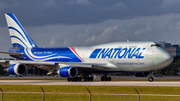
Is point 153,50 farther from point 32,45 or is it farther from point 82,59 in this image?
point 32,45

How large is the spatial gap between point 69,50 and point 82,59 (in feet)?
11.2

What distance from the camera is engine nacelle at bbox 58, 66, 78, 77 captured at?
4412 centimetres

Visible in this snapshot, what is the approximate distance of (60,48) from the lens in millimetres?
53188

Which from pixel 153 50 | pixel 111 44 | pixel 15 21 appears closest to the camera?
pixel 153 50

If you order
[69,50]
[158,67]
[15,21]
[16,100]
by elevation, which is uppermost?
[15,21]

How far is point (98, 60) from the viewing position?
4803 cm

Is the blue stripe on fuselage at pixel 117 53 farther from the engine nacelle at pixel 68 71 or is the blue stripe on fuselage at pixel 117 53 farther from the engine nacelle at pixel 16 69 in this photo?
the engine nacelle at pixel 16 69

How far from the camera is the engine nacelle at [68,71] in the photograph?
44.1 m

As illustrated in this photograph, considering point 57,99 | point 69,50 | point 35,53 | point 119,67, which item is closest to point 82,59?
point 69,50

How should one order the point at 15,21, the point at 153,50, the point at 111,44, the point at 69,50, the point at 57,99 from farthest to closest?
the point at 15,21
the point at 69,50
the point at 111,44
the point at 153,50
the point at 57,99

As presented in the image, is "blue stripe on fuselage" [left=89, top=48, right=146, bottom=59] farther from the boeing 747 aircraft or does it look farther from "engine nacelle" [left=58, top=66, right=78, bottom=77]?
"engine nacelle" [left=58, top=66, right=78, bottom=77]

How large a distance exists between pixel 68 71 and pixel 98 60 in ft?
20.7

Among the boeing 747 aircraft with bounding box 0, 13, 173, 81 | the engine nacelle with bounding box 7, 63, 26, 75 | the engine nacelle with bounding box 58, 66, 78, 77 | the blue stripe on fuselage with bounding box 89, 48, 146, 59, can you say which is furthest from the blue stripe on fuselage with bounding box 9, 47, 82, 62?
the engine nacelle with bounding box 7, 63, 26, 75

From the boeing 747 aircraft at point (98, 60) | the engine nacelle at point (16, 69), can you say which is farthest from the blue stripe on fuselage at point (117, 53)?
the engine nacelle at point (16, 69)
